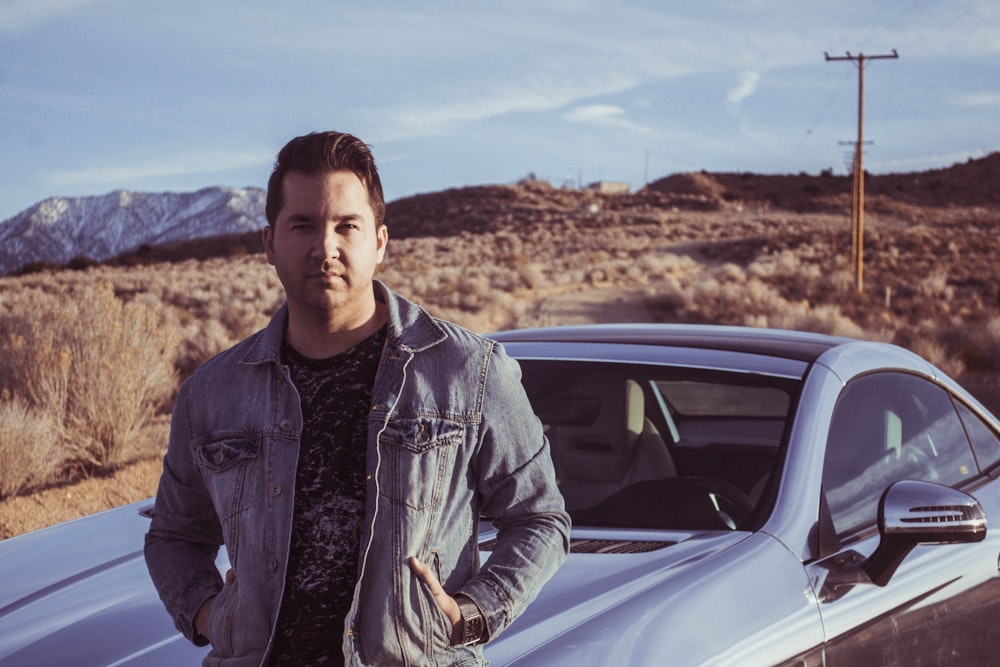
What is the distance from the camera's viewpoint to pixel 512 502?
6.10ft

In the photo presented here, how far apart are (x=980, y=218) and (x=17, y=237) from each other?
164m

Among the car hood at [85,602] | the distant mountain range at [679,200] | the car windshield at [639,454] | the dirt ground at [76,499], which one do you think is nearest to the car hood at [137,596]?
the car hood at [85,602]

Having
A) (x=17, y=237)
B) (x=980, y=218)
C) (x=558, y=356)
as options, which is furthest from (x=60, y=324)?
(x=17, y=237)

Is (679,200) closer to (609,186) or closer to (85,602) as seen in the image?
(609,186)

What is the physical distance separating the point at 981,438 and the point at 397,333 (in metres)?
2.68

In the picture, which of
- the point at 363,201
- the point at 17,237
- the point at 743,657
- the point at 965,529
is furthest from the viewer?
the point at 17,237

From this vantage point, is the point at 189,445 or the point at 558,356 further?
the point at 558,356

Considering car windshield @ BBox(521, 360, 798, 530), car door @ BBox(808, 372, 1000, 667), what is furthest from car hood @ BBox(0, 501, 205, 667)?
car door @ BBox(808, 372, 1000, 667)

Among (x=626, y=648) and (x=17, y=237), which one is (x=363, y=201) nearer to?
(x=626, y=648)

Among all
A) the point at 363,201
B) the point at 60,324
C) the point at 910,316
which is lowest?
the point at 910,316

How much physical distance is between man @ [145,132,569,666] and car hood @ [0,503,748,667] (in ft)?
0.95

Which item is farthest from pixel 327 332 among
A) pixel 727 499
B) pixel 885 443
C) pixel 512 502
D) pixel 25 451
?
pixel 25 451

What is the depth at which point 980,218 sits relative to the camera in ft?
207

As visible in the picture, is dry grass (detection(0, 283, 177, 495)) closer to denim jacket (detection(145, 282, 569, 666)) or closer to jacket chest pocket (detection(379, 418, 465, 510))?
denim jacket (detection(145, 282, 569, 666))
